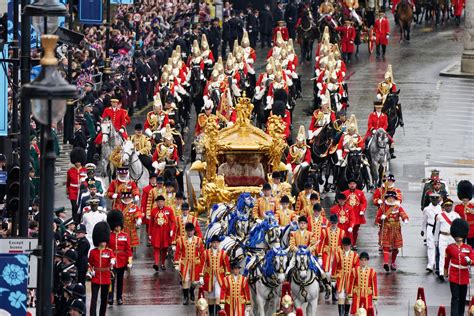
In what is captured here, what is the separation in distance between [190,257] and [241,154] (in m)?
5.85

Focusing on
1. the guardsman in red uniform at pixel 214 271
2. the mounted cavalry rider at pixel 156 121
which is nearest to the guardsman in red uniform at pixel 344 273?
the guardsman in red uniform at pixel 214 271

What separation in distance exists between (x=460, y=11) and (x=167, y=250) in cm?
3799

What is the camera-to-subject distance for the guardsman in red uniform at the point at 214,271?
28266mm

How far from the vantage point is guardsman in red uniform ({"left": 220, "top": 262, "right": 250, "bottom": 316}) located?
27.2m

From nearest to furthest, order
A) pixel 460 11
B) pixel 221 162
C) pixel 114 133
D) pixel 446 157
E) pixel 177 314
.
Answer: pixel 177 314 < pixel 221 162 < pixel 114 133 < pixel 446 157 < pixel 460 11

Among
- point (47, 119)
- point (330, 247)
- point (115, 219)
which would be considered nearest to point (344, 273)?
point (330, 247)

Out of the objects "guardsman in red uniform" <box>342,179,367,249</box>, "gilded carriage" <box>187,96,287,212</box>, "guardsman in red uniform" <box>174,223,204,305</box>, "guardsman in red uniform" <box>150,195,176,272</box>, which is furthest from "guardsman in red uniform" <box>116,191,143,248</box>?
"guardsman in red uniform" <box>342,179,367,249</box>

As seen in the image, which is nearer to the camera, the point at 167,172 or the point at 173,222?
the point at 173,222

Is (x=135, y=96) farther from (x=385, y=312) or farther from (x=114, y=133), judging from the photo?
(x=385, y=312)

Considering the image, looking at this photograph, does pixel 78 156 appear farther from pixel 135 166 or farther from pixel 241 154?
pixel 241 154

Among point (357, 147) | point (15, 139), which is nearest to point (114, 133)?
point (357, 147)

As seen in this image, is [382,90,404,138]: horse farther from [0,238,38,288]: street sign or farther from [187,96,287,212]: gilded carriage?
[0,238,38,288]: street sign

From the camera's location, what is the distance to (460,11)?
69.2 metres

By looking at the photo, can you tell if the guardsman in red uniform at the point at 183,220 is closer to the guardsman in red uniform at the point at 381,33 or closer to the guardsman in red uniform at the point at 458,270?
the guardsman in red uniform at the point at 458,270
